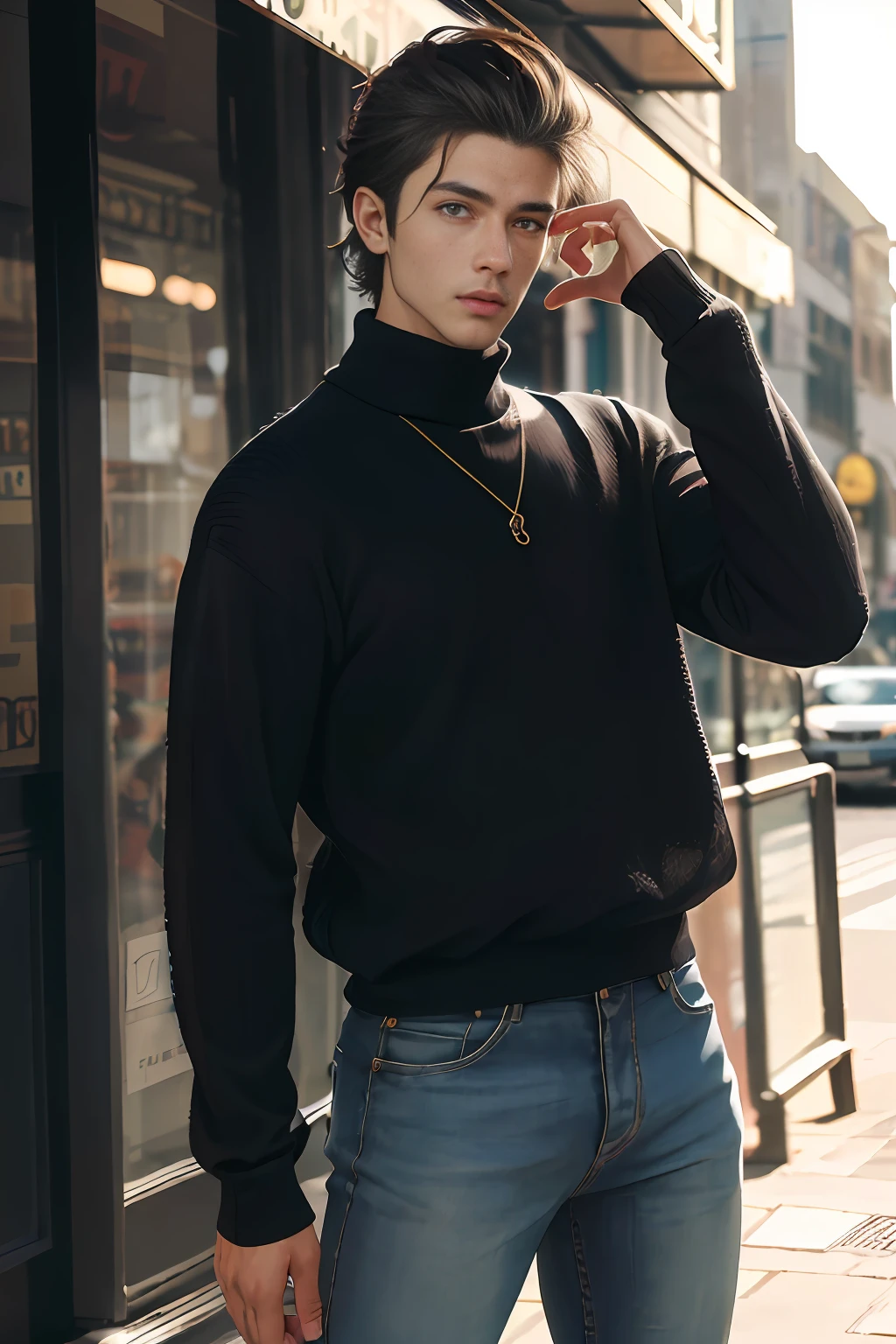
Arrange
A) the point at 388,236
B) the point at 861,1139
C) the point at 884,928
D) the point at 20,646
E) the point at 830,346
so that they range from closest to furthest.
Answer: the point at 388,236
the point at 20,646
the point at 861,1139
the point at 884,928
the point at 830,346

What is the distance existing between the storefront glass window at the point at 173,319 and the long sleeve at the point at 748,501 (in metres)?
1.50

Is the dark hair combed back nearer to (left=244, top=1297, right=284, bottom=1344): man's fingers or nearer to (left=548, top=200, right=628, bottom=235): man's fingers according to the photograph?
(left=548, top=200, right=628, bottom=235): man's fingers

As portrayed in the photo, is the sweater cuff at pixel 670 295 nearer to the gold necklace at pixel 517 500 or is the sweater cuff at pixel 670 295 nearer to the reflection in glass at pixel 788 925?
the gold necklace at pixel 517 500

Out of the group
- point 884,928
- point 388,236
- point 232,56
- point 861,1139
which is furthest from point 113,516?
point 884,928

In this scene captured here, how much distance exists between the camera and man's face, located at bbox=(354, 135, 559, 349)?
1.49m

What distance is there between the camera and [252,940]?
1.39 metres

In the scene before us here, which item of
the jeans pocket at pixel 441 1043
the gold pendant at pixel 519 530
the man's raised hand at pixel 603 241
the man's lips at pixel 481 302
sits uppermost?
the man's raised hand at pixel 603 241

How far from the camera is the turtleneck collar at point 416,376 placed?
1.52 metres

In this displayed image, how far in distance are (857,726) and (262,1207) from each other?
13846mm

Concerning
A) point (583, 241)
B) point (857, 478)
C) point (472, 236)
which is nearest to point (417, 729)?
point (472, 236)

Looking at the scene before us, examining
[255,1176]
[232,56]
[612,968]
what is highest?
[232,56]

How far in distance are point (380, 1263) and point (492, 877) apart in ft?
1.22

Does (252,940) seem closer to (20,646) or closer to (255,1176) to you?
(255,1176)

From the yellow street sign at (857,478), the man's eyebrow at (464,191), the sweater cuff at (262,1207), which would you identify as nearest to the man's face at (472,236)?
the man's eyebrow at (464,191)
